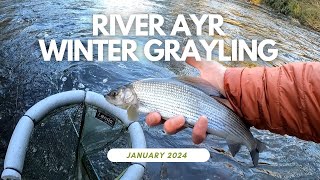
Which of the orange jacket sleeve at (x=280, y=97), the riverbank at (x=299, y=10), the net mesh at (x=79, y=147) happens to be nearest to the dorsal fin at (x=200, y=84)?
the orange jacket sleeve at (x=280, y=97)

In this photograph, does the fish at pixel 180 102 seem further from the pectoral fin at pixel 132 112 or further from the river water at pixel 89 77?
the river water at pixel 89 77

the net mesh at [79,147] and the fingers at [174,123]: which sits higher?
the fingers at [174,123]

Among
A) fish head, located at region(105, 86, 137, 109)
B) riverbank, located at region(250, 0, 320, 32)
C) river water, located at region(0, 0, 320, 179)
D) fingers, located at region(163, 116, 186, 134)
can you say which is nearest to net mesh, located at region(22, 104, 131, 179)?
Answer: river water, located at region(0, 0, 320, 179)

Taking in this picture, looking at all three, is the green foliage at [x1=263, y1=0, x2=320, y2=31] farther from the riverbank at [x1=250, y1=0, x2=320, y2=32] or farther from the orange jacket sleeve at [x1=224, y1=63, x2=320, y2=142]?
the orange jacket sleeve at [x1=224, y1=63, x2=320, y2=142]

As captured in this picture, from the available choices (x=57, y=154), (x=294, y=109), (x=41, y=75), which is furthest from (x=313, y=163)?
(x=41, y=75)

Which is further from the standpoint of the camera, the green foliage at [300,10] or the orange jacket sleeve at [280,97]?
the green foliage at [300,10]

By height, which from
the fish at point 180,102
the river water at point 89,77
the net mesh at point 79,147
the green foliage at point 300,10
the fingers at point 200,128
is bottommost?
the green foliage at point 300,10
